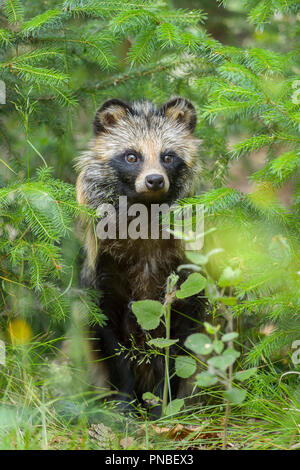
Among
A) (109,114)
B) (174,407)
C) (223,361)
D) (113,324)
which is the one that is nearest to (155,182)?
(109,114)

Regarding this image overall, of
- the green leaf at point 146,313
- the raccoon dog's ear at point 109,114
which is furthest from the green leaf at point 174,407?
the raccoon dog's ear at point 109,114

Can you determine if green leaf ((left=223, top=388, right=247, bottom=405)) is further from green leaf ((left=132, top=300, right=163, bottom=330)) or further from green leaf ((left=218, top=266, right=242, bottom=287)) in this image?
green leaf ((left=132, top=300, right=163, bottom=330))

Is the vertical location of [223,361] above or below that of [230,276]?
below

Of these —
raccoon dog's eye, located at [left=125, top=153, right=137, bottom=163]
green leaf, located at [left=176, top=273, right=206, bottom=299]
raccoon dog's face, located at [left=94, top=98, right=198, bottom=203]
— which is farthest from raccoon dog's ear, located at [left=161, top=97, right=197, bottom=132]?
green leaf, located at [left=176, top=273, right=206, bottom=299]

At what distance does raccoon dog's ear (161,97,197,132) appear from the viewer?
433cm

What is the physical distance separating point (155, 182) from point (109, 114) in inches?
32.8

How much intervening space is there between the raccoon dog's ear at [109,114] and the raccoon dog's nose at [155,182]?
0.75 metres

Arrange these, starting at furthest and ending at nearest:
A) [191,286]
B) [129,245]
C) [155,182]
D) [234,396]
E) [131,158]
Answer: [129,245], [131,158], [155,182], [191,286], [234,396]

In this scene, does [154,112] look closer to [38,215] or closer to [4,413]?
[38,215]

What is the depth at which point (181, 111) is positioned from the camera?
435 cm

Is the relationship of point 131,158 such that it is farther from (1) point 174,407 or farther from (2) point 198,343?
(2) point 198,343

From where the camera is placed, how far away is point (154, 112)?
4.38 metres

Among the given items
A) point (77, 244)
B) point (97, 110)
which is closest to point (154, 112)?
point (97, 110)

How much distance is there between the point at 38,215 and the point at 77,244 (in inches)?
46.8
